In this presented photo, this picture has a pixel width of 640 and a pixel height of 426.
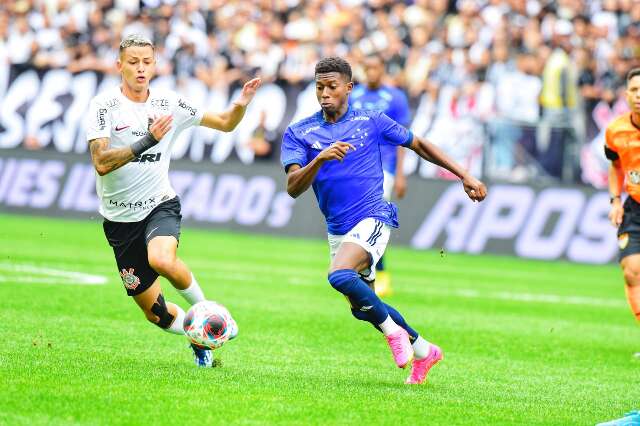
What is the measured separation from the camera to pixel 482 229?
75.9 ft

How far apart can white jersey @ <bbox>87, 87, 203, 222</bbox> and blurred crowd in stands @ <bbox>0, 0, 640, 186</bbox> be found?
43.3 ft

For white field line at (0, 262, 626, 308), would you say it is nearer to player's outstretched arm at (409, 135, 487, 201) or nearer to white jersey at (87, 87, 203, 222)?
white jersey at (87, 87, 203, 222)

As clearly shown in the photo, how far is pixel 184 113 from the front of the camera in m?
9.95

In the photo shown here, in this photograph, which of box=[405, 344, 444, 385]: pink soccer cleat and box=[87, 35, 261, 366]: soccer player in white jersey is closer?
Answer: box=[405, 344, 444, 385]: pink soccer cleat

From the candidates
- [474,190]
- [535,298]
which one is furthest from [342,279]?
[535,298]

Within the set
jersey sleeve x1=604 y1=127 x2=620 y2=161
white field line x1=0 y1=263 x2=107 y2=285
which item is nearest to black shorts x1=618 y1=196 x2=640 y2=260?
jersey sleeve x1=604 y1=127 x2=620 y2=161

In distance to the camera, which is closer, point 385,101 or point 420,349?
point 420,349

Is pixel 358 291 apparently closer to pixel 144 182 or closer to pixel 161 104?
pixel 144 182

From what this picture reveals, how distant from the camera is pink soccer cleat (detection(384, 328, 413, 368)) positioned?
8.87m

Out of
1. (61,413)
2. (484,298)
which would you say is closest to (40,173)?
(484,298)

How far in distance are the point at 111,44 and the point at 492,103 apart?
381 inches

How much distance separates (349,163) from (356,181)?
15 centimetres

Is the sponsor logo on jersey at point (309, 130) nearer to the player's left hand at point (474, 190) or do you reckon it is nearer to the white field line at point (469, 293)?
the player's left hand at point (474, 190)

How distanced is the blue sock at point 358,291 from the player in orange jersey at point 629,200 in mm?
3162
